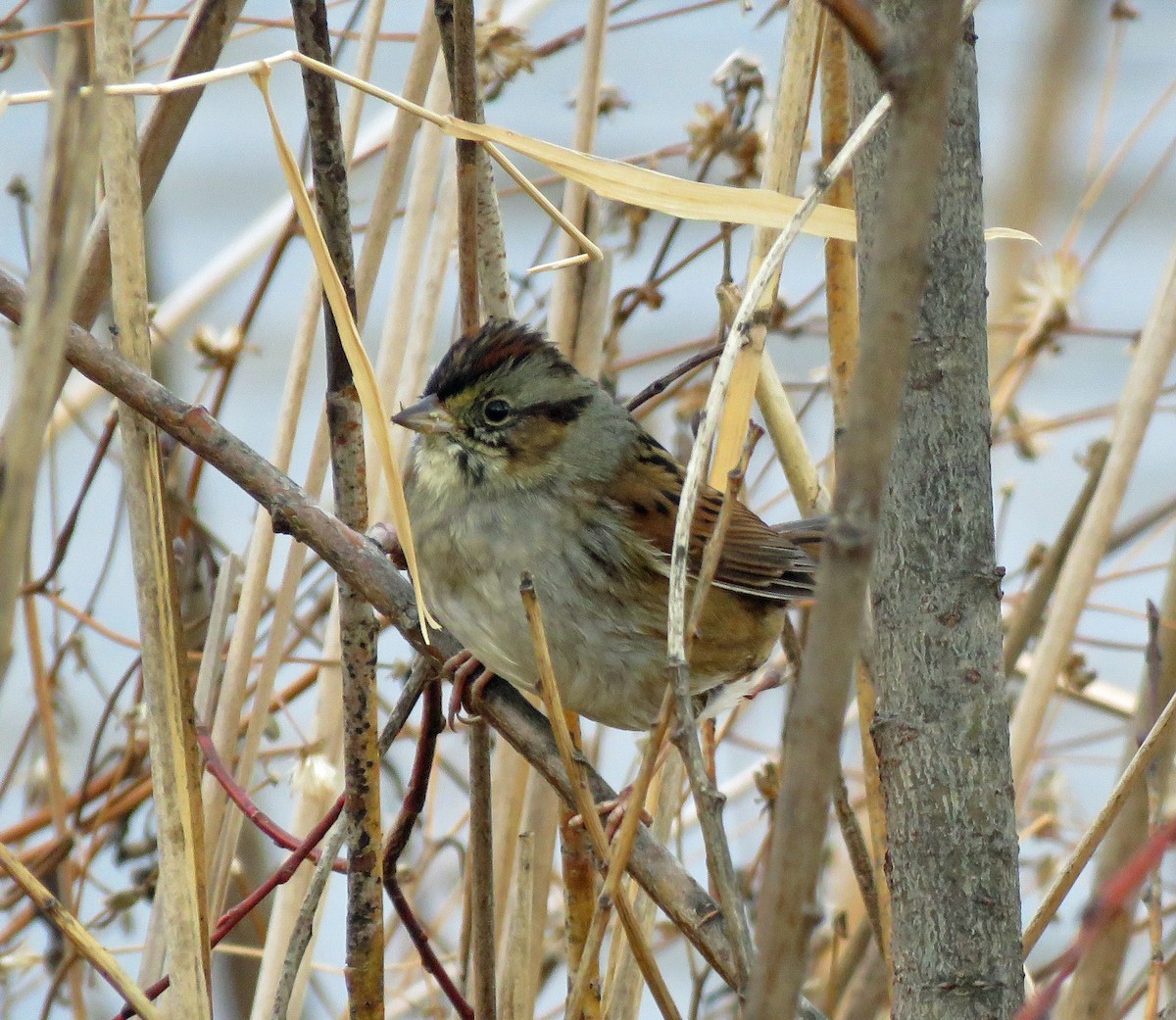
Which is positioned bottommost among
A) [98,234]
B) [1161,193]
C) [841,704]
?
[841,704]

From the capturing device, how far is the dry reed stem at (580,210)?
5.98 ft

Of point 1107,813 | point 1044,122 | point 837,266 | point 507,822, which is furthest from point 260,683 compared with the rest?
point 1044,122

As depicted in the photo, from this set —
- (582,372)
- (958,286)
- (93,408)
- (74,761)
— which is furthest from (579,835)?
(93,408)

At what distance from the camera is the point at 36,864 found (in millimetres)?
2148

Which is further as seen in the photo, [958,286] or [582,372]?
[582,372]

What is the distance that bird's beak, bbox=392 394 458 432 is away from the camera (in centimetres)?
190

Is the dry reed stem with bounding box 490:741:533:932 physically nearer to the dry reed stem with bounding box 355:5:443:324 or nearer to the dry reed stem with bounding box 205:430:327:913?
the dry reed stem with bounding box 205:430:327:913

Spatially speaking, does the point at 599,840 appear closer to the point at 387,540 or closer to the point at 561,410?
the point at 387,540

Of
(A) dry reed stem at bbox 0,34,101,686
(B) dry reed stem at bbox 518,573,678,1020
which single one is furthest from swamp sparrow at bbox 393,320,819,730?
(A) dry reed stem at bbox 0,34,101,686

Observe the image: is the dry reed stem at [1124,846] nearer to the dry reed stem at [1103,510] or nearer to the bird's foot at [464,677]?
the dry reed stem at [1103,510]

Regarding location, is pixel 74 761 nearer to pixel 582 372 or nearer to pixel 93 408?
pixel 93 408

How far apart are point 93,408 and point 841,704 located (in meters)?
2.80

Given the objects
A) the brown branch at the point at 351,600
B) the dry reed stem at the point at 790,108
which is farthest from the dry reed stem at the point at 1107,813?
the brown branch at the point at 351,600

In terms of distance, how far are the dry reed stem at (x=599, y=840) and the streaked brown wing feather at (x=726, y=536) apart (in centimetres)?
96
